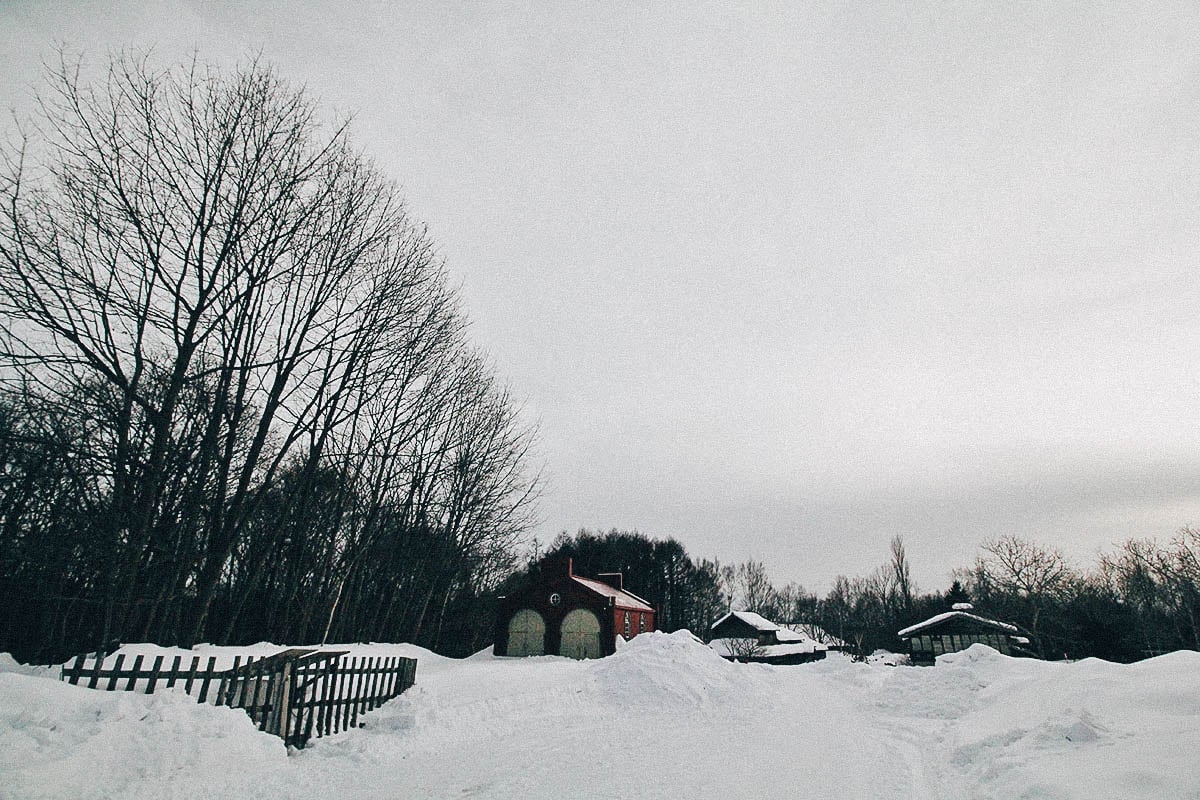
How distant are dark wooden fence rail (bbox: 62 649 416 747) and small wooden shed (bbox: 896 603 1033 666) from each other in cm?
4611

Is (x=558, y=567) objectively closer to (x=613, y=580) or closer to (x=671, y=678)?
(x=613, y=580)

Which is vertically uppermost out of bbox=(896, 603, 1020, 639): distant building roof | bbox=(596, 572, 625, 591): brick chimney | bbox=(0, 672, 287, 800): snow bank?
bbox=(596, 572, 625, 591): brick chimney

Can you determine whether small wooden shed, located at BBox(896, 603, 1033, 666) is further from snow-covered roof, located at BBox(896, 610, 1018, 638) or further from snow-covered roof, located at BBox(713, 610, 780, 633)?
snow-covered roof, located at BBox(713, 610, 780, 633)

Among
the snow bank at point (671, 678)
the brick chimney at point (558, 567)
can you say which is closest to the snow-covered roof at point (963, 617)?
the snow bank at point (671, 678)

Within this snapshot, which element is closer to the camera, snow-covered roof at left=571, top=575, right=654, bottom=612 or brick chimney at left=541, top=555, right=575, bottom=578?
snow-covered roof at left=571, top=575, right=654, bottom=612

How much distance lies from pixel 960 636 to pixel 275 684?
169ft

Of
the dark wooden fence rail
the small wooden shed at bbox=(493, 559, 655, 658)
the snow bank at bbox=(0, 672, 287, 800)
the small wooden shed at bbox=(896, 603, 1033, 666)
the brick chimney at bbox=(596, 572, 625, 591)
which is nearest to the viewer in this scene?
the snow bank at bbox=(0, 672, 287, 800)

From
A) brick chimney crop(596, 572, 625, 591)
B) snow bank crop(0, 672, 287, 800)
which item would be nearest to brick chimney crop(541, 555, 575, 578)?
brick chimney crop(596, 572, 625, 591)

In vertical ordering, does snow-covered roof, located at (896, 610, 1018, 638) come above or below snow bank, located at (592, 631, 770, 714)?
above

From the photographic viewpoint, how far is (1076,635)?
3953 cm

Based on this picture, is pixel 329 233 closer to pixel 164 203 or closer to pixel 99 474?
pixel 164 203

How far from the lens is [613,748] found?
10.4m

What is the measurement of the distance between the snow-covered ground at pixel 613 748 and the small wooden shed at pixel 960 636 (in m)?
34.8

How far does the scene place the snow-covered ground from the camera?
612cm
